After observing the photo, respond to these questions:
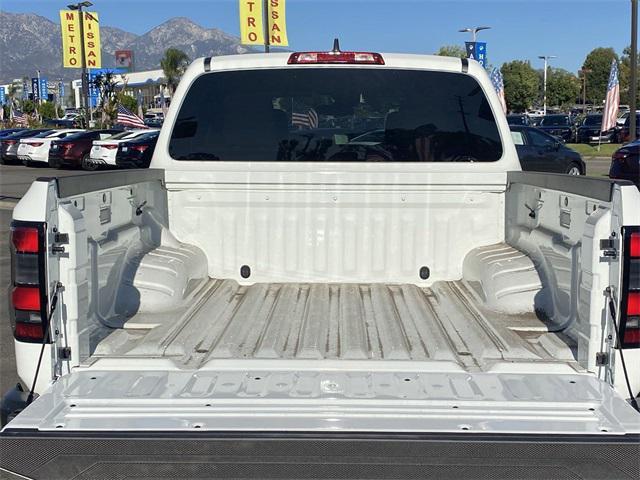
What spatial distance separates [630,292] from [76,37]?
43.5 metres

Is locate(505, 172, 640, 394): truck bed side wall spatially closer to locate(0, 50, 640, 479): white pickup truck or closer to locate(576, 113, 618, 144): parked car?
locate(0, 50, 640, 479): white pickup truck

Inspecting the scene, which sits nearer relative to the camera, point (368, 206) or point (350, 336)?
point (350, 336)

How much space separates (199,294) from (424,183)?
1.33m

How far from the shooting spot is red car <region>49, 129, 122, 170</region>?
101 feet

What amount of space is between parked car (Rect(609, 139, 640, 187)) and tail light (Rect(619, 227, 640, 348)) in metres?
17.7

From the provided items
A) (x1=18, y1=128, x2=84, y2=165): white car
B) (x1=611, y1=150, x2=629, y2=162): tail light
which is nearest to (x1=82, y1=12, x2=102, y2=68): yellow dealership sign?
(x1=18, y1=128, x2=84, y2=165): white car

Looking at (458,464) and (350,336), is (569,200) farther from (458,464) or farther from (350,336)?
(458,464)

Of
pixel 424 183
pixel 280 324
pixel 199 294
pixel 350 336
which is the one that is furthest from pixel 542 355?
pixel 199 294

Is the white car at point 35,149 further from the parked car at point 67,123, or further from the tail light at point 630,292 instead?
the tail light at point 630,292

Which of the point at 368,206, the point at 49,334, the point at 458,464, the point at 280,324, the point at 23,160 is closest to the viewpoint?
the point at 458,464

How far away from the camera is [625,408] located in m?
2.49

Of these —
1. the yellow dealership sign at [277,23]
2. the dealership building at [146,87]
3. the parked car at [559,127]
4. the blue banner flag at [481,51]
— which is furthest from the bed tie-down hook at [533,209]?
the dealership building at [146,87]

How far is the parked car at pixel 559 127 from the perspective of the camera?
1702 inches

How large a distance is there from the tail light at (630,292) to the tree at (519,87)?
79566 millimetres
